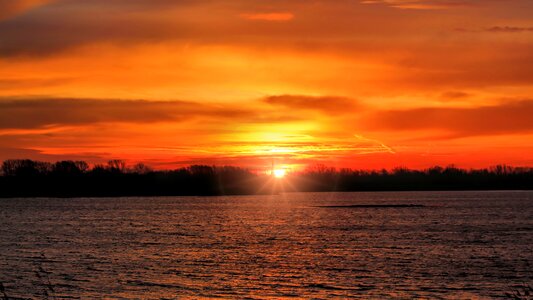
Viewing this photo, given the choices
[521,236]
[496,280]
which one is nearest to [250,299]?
[496,280]

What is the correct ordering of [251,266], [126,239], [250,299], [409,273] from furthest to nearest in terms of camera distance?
[126,239] < [251,266] < [409,273] < [250,299]

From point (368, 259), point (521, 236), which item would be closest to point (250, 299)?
point (368, 259)

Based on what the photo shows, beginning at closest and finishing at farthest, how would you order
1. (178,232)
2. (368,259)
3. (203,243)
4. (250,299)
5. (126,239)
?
A: (250,299) < (368,259) < (203,243) < (126,239) < (178,232)

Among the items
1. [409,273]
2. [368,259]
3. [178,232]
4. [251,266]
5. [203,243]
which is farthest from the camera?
[178,232]

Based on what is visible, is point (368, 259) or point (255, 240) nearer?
point (368, 259)

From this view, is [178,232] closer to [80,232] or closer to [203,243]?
[80,232]

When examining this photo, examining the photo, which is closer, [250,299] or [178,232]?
[250,299]

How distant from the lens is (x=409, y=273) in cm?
5684

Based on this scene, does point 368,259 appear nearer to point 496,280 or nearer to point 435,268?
point 435,268

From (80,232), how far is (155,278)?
6005 cm

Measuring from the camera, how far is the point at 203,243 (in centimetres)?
8681

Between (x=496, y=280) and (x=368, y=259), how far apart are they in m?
16.8

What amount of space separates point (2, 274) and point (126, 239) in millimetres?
38879

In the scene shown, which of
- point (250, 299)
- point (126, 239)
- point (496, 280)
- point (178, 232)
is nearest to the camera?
point (250, 299)
